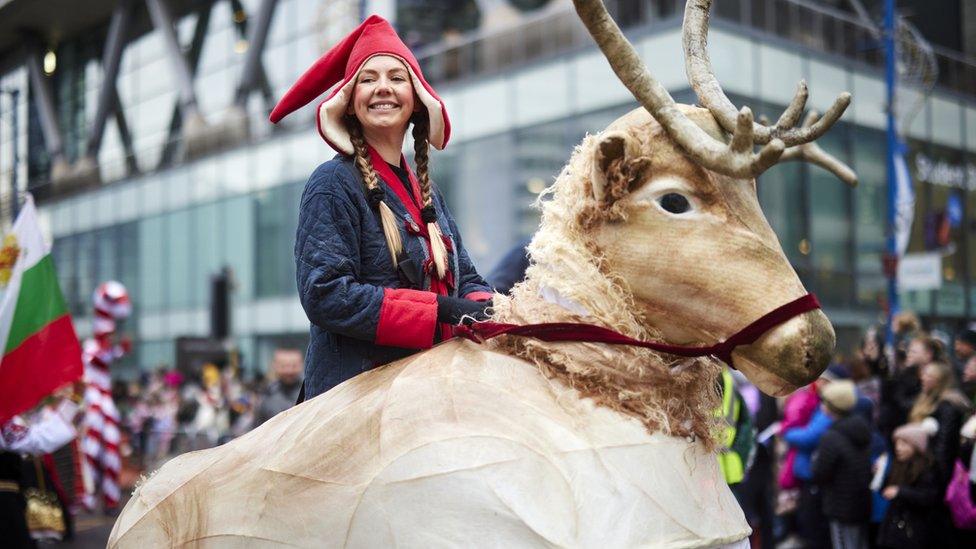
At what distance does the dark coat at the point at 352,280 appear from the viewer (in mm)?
2512

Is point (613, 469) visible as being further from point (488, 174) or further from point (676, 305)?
point (488, 174)

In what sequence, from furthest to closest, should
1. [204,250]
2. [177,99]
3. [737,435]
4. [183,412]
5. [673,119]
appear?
[177,99] < [204,250] < [183,412] < [737,435] < [673,119]

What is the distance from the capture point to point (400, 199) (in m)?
2.88

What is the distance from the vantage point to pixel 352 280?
8.39 ft

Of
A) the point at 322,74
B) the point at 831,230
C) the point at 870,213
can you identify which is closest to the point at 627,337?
the point at 322,74

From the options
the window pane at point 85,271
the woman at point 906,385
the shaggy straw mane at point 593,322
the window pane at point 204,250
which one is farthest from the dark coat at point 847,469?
the window pane at point 85,271

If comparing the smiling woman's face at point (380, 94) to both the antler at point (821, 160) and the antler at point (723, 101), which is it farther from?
the antler at point (821, 160)

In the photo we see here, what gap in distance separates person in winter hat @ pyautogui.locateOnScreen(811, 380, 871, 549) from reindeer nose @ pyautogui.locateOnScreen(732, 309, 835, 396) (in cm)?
524

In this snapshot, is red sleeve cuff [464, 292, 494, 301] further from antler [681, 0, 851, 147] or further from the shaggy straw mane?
antler [681, 0, 851, 147]

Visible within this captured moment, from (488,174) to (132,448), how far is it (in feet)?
25.1

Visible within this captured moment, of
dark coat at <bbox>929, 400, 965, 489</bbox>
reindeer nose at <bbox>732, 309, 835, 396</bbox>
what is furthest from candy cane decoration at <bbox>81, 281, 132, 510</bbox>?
reindeer nose at <bbox>732, 309, 835, 396</bbox>

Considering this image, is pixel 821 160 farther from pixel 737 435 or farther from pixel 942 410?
pixel 942 410

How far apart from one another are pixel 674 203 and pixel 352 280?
798 mm

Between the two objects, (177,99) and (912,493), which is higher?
(177,99)
